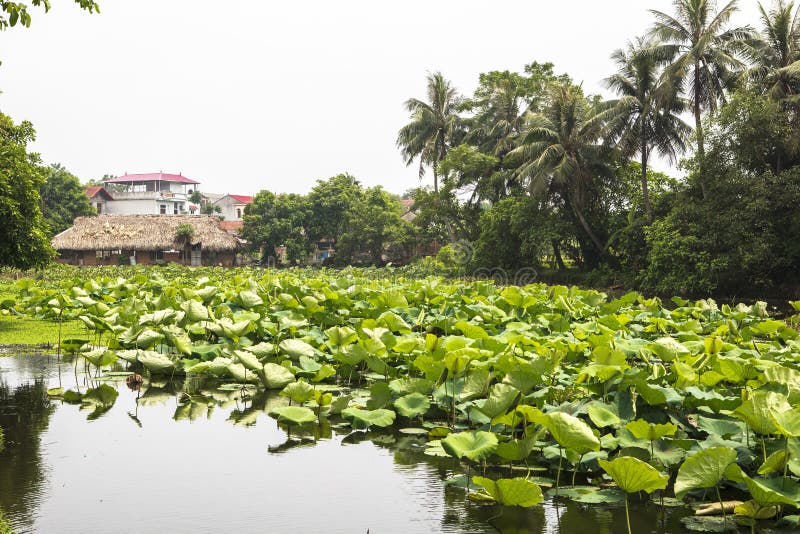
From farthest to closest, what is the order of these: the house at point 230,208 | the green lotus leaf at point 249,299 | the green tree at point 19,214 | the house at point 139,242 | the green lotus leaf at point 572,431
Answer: the house at point 230,208 → the house at point 139,242 → the green tree at point 19,214 → the green lotus leaf at point 249,299 → the green lotus leaf at point 572,431

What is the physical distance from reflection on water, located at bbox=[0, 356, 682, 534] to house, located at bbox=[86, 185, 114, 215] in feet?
175

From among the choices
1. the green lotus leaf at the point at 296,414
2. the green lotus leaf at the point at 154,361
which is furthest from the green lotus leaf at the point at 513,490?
the green lotus leaf at the point at 154,361

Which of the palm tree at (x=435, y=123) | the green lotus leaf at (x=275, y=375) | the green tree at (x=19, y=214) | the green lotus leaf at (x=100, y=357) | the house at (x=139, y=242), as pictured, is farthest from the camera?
the house at (x=139, y=242)

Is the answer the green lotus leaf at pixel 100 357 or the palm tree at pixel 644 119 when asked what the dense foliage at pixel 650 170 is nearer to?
the palm tree at pixel 644 119

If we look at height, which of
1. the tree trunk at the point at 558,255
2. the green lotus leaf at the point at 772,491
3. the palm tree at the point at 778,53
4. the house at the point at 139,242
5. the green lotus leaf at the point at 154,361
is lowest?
the green lotus leaf at the point at 772,491

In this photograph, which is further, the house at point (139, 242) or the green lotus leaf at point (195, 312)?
the house at point (139, 242)

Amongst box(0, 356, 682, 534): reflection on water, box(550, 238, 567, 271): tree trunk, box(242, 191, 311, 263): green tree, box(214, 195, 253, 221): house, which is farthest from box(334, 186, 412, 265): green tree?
box(0, 356, 682, 534): reflection on water

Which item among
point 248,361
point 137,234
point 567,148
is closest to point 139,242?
point 137,234

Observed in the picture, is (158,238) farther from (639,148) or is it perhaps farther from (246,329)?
(246,329)

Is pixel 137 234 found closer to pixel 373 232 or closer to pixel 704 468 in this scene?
pixel 373 232

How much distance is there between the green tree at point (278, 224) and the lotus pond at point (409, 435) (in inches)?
1360

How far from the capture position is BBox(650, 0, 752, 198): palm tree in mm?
20875

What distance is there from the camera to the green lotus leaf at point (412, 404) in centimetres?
517

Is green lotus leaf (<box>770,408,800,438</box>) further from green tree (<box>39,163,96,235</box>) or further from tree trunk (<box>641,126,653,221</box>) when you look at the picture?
green tree (<box>39,163,96,235</box>)
